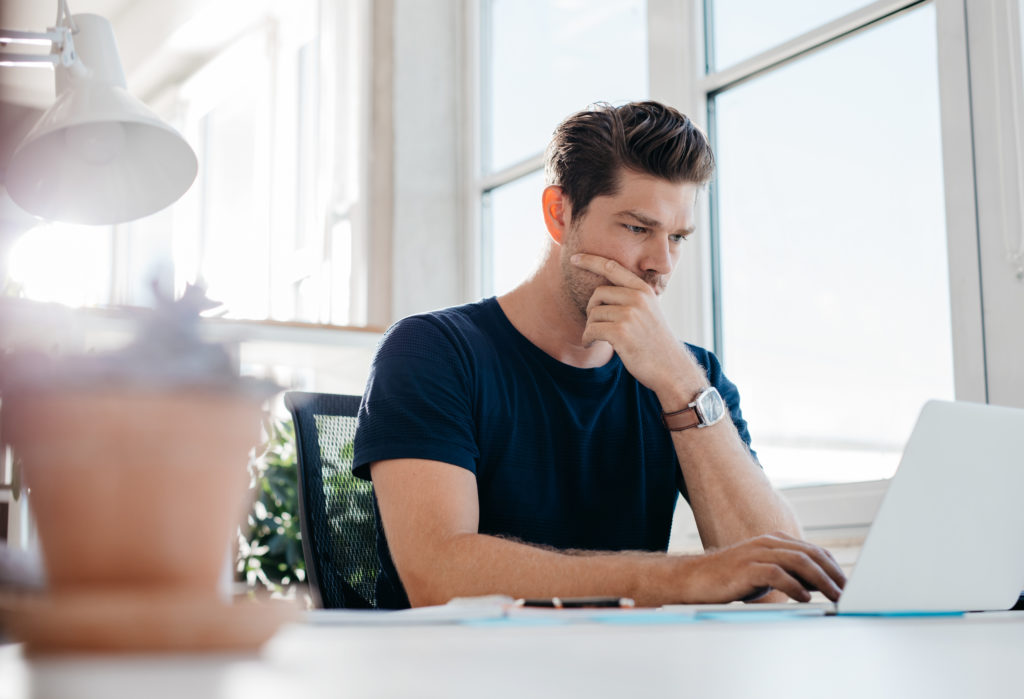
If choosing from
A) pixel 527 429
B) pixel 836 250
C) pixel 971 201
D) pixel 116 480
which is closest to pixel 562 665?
→ pixel 116 480

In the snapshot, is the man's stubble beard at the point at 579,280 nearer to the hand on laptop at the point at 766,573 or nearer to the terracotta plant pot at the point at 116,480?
the hand on laptop at the point at 766,573

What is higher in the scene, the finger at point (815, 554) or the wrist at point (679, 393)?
the wrist at point (679, 393)

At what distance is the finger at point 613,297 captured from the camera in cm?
171

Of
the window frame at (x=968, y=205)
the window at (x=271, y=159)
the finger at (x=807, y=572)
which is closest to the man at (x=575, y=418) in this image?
the finger at (x=807, y=572)

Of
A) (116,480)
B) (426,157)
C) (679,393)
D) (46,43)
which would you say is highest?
(426,157)

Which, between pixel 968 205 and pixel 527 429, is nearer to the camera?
pixel 527 429

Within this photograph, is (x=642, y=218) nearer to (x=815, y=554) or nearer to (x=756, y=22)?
(x=815, y=554)

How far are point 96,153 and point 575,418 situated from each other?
0.83 meters

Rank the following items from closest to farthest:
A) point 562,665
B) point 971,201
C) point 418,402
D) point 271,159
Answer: point 562,665, point 418,402, point 971,201, point 271,159

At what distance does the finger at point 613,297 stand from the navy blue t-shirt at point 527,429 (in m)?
0.11

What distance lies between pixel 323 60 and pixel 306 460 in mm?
2852

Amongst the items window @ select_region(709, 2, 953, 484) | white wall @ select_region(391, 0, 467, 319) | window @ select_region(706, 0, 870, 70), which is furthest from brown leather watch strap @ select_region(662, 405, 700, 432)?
white wall @ select_region(391, 0, 467, 319)

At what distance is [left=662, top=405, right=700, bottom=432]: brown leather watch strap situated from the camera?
1598 millimetres

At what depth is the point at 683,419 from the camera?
160cm
